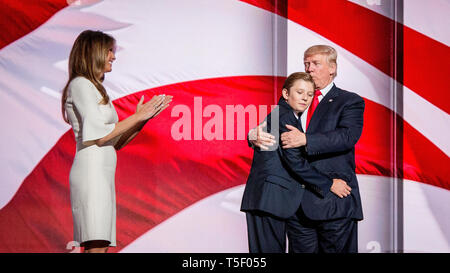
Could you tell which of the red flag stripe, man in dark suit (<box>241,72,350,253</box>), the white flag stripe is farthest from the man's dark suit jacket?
the red flag stripe

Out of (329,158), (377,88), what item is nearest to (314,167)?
(329,158)

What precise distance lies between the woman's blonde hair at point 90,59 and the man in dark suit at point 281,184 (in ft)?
2.21

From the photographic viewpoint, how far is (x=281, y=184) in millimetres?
2172

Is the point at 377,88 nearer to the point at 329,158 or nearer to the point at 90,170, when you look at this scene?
the point at 329,158

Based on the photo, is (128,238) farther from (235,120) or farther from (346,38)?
(346,38)

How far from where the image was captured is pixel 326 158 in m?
2.29

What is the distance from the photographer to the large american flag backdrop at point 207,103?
2643 millimetres

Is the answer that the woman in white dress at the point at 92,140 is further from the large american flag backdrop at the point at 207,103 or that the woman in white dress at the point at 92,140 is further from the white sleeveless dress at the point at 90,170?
the large american flag backdrop at the point at 207,103

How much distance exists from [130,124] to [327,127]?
80cm

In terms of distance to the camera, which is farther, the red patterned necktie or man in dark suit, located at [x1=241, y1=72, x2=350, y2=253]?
the red patterned necktie

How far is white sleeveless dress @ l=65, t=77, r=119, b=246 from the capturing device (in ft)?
6.69

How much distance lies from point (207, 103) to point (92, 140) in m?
0.74

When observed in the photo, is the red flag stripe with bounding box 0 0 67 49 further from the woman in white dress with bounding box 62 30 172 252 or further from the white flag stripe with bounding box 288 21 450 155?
the white flag stripe with bounding box 288 21 450 155

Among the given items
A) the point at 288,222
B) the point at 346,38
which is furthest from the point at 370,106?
the point at 288,222
